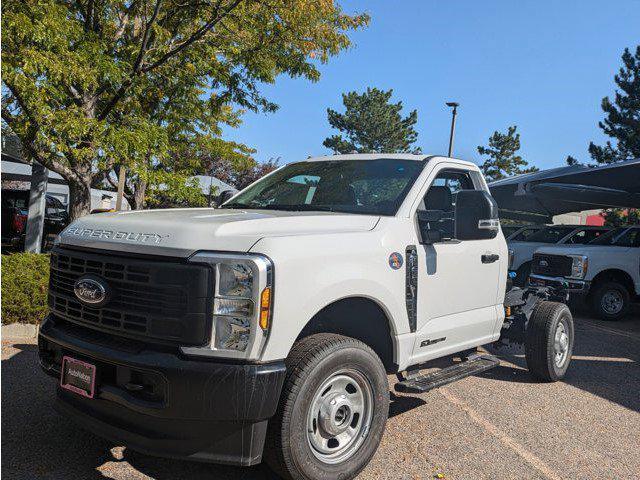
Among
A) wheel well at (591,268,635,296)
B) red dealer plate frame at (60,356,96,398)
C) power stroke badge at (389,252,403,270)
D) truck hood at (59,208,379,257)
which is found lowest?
red dealer plate frame at (60,356,96,398)

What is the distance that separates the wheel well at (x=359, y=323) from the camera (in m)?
3.22

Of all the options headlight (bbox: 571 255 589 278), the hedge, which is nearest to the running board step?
the hedge

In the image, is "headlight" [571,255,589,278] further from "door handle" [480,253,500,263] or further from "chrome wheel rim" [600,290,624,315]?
"door handle" [480,253,500,263]

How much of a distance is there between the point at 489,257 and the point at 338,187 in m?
1.38

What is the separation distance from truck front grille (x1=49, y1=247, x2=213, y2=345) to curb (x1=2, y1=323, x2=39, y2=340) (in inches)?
132

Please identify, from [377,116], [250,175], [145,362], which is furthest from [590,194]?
[377,116]

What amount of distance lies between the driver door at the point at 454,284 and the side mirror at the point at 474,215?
0.83 ft

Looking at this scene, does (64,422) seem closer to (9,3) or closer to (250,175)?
(9,3)

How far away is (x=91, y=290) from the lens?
2.88 meters

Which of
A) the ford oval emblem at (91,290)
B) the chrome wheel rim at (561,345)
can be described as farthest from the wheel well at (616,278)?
the ford oval emblem at (91,290)

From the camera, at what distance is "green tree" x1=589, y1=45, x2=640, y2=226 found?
73.2ft

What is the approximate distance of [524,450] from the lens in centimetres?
380

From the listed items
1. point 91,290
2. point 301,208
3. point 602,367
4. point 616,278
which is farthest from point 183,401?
point 616,278

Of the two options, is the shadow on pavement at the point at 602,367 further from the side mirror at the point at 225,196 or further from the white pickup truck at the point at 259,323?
the side mirror at the point at 225,196
